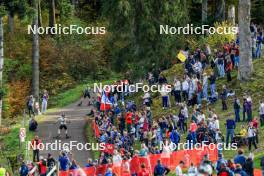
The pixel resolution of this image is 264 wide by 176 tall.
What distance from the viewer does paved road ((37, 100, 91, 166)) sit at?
136 feet

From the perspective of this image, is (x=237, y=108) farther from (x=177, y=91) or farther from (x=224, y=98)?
(x=177, y=91)

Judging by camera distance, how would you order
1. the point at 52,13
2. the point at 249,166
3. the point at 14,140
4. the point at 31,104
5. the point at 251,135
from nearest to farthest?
the point at 249,166 < the point at 251,135 < the point at 14,140 < the point at 31,104 < the point at 52,13

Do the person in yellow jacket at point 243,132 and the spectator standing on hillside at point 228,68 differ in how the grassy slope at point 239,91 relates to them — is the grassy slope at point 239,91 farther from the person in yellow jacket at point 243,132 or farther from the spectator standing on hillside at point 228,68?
the person in yellow jacket at point 243,132

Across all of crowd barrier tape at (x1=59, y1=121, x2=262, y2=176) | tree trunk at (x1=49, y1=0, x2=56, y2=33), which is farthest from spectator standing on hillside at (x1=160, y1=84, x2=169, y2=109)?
tree trunk at (x1=49, y1=0, x2=56, y2=33)

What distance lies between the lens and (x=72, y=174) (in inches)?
1262

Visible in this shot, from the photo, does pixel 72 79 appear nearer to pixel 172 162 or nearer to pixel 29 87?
pixel 29 87

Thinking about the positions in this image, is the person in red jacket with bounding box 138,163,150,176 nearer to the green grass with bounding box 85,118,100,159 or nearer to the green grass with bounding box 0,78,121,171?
the green grass with bounding box 85,118,100,159

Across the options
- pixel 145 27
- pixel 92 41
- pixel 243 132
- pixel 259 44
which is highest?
pixel 92 41

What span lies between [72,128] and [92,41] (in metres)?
22.9

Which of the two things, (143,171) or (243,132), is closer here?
(143,171)

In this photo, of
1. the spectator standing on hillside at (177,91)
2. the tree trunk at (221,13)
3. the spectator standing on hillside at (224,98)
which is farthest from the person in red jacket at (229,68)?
the tree trunk at (221,13)

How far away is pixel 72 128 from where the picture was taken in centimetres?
4759

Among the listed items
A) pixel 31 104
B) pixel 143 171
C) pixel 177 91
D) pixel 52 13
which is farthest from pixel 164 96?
pixel 52 13

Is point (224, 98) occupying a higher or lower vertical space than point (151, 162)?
higher
